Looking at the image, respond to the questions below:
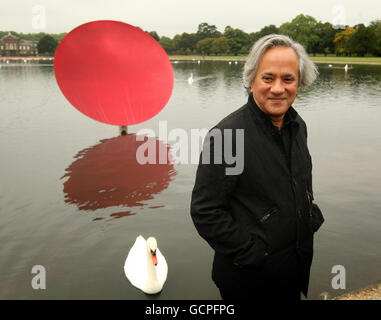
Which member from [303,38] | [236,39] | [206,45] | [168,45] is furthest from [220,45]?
[303,38]

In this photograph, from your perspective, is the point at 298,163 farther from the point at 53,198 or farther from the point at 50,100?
the point at 50,100

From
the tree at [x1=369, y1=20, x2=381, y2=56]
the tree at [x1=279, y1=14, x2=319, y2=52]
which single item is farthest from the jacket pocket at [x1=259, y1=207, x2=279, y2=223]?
the tree at [x1=279, y1=14, x2=319, y2=52]

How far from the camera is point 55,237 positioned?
591cm

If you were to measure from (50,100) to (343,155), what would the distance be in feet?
54.8

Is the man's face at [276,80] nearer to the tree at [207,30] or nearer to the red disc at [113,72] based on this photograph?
the red disc at [113,72]

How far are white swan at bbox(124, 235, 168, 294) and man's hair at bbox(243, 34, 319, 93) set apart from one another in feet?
9.33

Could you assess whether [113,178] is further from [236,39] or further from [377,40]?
[236,39]

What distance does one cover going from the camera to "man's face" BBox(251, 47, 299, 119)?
2025 millimetres

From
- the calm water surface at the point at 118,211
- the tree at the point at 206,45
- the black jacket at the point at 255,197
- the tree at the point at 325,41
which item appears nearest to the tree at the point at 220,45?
the tree at the point at 206,45

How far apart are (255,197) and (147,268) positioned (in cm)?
281

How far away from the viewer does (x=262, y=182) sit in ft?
6.63

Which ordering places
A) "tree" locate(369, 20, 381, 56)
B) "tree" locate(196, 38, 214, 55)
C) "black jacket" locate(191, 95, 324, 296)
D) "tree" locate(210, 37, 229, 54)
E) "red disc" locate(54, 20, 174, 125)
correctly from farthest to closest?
"tree" locate(196, 38, 214, 55) < "tree" locate(210, 37, 229, 54) < "tree" locate(369, 20, 381, 56) < "red disc" locate(54, 20, 174, 125) < "black jacket" locate(191, 95, 324, 296)

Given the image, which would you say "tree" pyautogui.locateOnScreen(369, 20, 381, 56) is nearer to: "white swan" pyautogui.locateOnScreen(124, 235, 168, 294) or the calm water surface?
the calm water surface

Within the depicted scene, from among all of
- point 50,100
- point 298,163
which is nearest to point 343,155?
point 298,163
